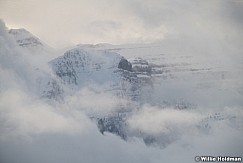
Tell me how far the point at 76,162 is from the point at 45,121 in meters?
13.2

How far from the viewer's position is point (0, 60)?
130375 millimetres

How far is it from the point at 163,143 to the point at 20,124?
183 ft

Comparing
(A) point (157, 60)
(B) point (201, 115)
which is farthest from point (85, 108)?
(A) point (157, 60)

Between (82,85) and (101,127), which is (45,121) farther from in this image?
(82,85)

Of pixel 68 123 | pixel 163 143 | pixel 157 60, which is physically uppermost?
pixel 157 60

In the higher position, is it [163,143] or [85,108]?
[85,108]

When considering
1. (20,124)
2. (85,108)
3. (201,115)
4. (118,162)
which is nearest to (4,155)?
(20,124)

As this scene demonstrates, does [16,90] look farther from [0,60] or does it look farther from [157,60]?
[157,60]

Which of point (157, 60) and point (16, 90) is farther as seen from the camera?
point (157, 60)

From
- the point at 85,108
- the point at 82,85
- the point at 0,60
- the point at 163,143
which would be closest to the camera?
the point at 0,60

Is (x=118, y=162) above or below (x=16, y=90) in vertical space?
below

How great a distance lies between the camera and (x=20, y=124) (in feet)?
352

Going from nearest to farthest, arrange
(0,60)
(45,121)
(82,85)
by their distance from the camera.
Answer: (45,121), (0,60), (82,85)

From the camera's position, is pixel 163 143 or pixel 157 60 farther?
pixel 157 60
